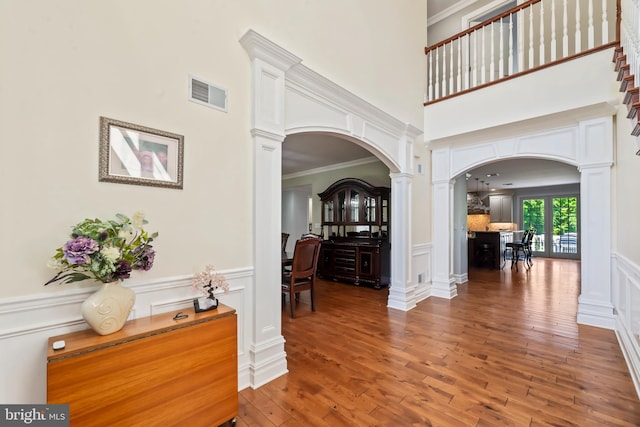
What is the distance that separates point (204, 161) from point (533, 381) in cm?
301

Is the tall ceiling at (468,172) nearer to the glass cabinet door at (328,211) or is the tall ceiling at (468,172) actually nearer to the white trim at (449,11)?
the white trim at (449,11)

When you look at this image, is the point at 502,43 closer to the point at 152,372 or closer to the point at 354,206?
the point at 354,206

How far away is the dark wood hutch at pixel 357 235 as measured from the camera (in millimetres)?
5203

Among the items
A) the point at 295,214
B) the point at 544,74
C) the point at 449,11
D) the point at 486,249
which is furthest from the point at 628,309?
the point at 295,214

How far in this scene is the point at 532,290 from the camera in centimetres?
495

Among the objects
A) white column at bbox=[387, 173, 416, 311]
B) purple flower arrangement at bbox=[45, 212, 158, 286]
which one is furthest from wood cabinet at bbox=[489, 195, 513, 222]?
purple flower arrangement at bbox=[45, 212, 158, 286]

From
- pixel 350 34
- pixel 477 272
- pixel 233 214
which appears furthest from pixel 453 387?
pixel 477 272

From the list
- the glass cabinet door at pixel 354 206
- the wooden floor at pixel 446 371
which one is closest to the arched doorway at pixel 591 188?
the wooden floor at pixel 446 371

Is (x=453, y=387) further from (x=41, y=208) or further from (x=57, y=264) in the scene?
(x=41, y=208)

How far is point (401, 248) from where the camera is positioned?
4039mm

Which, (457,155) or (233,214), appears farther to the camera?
(457,155)

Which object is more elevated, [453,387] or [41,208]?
[41,208]

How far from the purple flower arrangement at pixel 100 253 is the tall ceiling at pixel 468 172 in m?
2.69

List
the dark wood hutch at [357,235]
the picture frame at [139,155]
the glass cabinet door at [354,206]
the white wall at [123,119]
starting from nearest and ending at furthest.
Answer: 1. the white wall at [123,119]
2. the picture frame at [139,155]
3. the dark wood hutch at [357,235]
4. the glass cabinet door at [354,206]
